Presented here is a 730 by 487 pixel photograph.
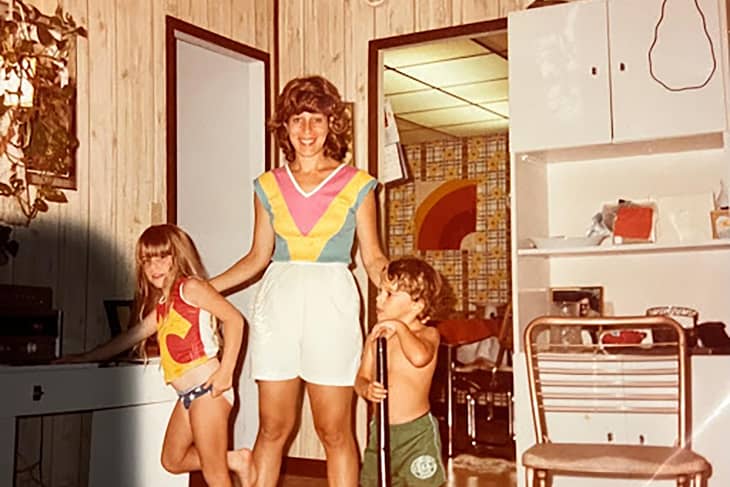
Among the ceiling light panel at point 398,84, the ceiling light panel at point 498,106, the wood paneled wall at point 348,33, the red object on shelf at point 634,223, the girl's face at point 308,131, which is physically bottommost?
the red object on shelf at point 634,223

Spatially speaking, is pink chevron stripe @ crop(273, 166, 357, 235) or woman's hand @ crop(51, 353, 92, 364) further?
woman's hand @ crop(51, 353, 92, 364)

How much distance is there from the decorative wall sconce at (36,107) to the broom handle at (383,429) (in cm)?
155

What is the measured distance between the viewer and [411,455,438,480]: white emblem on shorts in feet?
7.90

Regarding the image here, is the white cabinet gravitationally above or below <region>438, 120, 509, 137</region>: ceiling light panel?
below

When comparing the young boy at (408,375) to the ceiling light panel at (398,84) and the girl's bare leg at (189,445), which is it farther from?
the ceiling light panel at (398,84)

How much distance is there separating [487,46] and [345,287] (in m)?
3.09

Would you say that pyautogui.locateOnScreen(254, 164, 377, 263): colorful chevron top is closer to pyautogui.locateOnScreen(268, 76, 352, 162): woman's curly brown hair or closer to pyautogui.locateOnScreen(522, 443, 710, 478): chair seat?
pyautogui.locateOnScreen(268, 76, 352, 162): woman's curly brown hair

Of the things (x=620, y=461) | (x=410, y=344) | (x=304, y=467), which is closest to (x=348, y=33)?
(x=304, y=467)

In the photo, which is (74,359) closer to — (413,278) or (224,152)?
(413,278)

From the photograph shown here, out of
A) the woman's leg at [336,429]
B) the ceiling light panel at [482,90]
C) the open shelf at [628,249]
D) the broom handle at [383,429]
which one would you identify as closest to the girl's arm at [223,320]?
the woman's leg at [336,429]

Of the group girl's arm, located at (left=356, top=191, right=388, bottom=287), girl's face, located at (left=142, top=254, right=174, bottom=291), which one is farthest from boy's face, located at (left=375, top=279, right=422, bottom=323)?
girl's face, located at (left=142, top=254, right=174, bottom=291)

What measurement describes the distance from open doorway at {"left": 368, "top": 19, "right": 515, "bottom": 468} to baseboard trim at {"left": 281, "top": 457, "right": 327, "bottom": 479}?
102 cm

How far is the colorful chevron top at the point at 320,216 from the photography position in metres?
2.52

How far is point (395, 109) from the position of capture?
677cm
